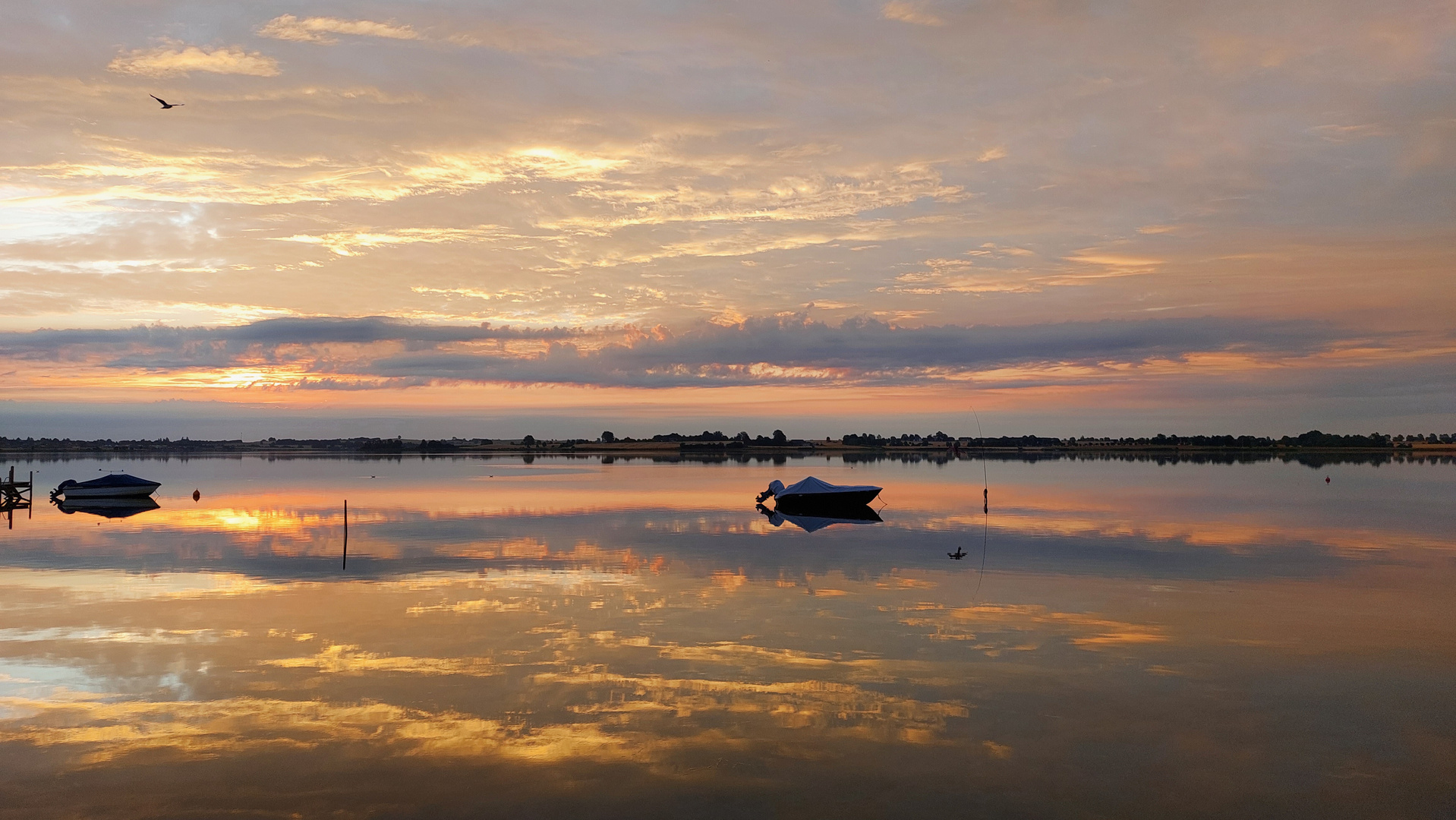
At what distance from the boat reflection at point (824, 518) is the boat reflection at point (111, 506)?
3982cm

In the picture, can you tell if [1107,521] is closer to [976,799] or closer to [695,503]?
[695,503]

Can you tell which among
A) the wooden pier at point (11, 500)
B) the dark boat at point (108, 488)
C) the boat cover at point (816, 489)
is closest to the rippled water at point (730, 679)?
the boat cover at point (816, 489)

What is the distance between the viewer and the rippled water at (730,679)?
1231 centimetres

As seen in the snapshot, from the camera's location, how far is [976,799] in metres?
11.9

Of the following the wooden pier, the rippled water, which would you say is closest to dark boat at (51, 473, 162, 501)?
the wooden pier

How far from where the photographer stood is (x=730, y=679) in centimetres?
1756

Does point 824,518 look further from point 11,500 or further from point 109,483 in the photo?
point 11,500

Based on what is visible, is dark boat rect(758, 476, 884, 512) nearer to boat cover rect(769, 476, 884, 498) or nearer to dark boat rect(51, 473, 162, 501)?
boat cover rect(769, 476, 884, 498)

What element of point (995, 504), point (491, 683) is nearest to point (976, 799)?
point (491, 683)

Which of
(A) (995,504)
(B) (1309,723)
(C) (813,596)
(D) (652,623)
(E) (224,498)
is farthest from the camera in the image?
(E) (224,498)

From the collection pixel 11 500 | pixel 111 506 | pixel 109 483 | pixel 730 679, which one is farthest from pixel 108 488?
pixel 730 679

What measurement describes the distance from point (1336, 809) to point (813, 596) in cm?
1608

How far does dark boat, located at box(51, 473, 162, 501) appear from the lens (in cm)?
6581

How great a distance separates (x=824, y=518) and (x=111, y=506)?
5112 cm
